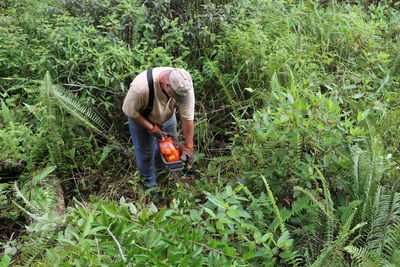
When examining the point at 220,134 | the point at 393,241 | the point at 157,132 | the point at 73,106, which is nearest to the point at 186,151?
the point at 157,132

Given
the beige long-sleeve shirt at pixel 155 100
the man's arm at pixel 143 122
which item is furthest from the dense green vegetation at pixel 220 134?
the man's arm at pixel 143 122

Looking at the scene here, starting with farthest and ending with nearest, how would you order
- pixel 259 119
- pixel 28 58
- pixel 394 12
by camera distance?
pixel 394 12, pixel 28 58, pixel 259 119

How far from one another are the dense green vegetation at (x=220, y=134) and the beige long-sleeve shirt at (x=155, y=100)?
1.68 ft

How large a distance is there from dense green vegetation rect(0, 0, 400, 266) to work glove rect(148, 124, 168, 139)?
572mm

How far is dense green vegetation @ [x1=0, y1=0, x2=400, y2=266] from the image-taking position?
6.99 ft

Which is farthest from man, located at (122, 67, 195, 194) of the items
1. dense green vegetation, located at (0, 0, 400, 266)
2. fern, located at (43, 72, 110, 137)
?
fern, located at (43, 72, 110, 137)

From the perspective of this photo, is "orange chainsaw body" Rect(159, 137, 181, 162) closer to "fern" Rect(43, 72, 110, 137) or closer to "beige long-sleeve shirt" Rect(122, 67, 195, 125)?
"beige long-sleeve shirt" Rect(122, 67, 195, 125)

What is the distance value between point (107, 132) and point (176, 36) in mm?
1585

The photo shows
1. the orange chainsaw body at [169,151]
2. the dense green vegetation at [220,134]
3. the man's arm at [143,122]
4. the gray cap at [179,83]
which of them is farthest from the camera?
the orange chainsaw body at [169,151]

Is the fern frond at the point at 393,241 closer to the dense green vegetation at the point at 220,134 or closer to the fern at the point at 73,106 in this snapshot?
the dense green vegetation at the point at 220,134

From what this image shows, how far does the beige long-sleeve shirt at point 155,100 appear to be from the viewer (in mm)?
3111

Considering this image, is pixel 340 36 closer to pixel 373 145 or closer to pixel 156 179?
pixel 373 145

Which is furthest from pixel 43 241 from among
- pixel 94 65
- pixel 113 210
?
pixel 94 65

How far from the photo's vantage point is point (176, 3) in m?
4.87
